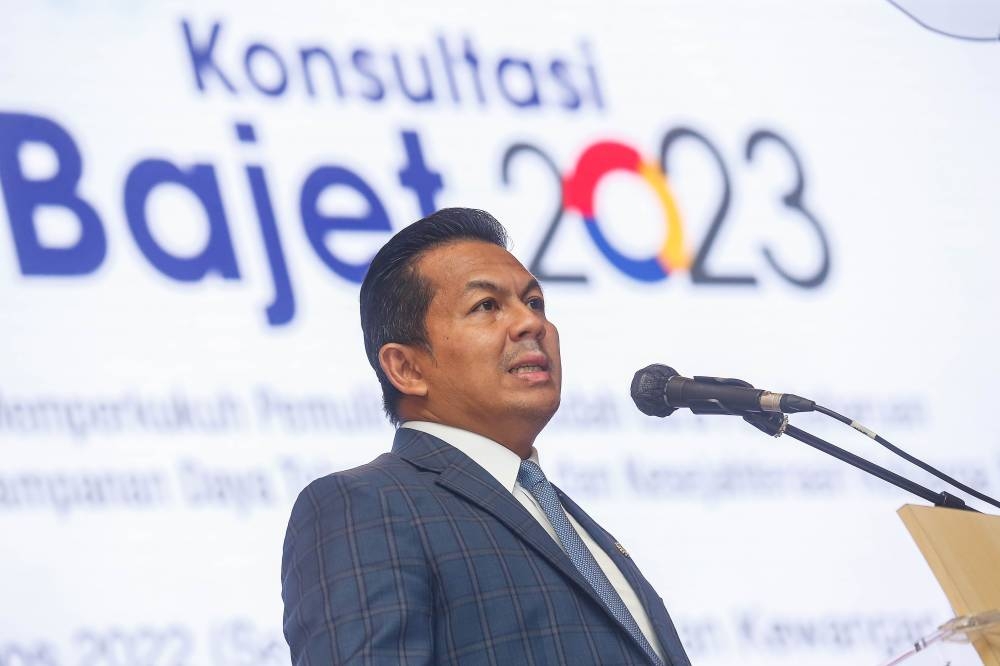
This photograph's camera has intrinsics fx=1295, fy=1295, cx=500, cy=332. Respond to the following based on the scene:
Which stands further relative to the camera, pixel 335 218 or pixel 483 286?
pixel 335 218

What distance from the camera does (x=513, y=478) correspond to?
1734mm

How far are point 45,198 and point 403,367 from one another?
1554 millimetres

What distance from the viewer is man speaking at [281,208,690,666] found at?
1467 millimetres

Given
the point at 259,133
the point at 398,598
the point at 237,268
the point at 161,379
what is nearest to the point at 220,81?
the point at 259,133

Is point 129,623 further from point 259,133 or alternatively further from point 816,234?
point 816,234

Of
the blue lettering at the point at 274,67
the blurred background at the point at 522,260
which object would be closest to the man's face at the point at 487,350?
the blurred background at the point at 522,260

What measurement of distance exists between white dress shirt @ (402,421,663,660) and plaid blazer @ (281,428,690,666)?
0.08 metres

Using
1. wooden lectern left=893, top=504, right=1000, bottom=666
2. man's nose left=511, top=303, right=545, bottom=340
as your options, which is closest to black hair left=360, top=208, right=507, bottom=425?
man's nose left=511, top=303, right=545, bottom=340

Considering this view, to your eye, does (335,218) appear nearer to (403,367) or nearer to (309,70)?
(309,70)

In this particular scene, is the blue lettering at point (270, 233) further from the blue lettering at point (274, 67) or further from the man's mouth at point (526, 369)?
the man's mouth at point (526, 369)

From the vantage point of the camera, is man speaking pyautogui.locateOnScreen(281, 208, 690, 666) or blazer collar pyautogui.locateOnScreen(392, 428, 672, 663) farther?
blazer collar pyautogui.locateOnScreen(392, 428, 672, 663)

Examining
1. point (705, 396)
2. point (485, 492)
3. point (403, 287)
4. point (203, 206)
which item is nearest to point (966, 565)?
point (705, 396)

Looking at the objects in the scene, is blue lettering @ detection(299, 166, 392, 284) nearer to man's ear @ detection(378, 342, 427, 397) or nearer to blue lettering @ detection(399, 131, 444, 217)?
blue lettering @ detection(399, 131, 444, 217)

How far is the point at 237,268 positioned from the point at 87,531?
0.72m
